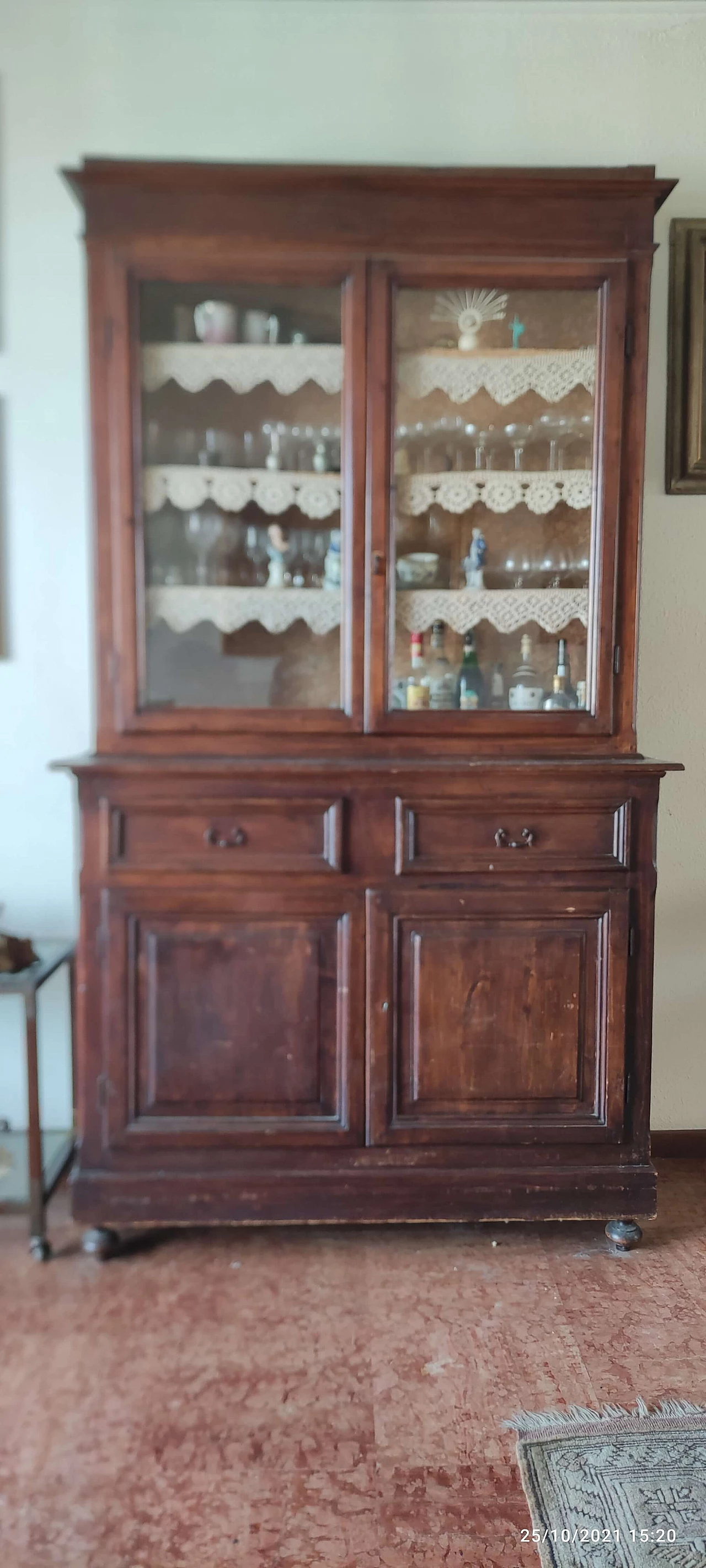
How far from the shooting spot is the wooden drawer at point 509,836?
184cm

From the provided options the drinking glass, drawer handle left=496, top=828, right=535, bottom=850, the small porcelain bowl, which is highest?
the drinking glass

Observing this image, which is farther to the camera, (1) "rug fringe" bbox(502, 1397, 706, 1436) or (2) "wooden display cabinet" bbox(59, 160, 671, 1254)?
(2) "wooden display cabinet" bbox(59, 160, 671, 1254)

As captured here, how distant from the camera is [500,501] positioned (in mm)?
1914

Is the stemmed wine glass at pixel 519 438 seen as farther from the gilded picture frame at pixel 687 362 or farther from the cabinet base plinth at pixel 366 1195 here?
the cabinet base plinth at pixel 366 1195

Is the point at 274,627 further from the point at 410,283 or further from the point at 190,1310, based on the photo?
the point at 190,1310

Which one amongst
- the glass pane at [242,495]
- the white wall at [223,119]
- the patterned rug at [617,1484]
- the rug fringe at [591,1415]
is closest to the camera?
A: the patterned rug at [617,1484]

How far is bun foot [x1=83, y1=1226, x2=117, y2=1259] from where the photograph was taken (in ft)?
6.18

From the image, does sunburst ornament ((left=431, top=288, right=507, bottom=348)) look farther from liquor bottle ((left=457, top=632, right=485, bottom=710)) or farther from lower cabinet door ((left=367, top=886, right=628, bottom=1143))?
lower cabinet door ((left=367, top=886, right=628, bottom=1143))

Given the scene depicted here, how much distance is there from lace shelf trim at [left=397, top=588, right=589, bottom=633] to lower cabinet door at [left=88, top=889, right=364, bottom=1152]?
0.58 metres

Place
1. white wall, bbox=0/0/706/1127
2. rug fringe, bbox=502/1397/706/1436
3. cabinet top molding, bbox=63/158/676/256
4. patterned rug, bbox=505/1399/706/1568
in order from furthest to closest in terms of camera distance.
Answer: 1. white wall, bbox=0/0/706/1127
2. cabinet top molding, bbox=63/158/676/256
3. rug fringe, bbox=502/1397/706/1436
4. patterned rug, bbox=505/1399/706/1568

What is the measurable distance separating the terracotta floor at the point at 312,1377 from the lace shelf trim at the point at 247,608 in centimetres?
125

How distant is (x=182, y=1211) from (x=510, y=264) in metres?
1.92

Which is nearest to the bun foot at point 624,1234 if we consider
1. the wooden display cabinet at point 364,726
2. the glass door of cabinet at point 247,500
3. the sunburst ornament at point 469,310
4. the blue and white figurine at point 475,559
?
the wooden display cabinet at point 364,726

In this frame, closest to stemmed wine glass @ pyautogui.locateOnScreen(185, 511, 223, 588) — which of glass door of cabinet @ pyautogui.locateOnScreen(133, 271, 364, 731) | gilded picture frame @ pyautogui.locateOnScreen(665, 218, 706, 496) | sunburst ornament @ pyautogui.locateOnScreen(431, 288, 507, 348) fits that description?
glass door of cabinet @ pyautogui.locateOnScreen(133, 271, 364, 731)
